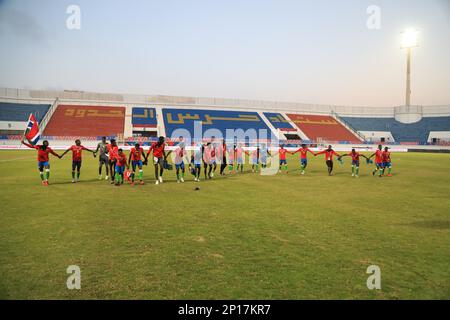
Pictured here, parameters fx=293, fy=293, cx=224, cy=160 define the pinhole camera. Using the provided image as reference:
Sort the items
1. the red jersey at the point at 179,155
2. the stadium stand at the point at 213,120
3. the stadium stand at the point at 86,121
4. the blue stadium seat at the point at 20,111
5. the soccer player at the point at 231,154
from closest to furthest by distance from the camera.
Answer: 1. the red jersey at the point at 179,155
2. the soccer player at the point at 231,154
3. the stadium stand at the point at 86,121
4. the blue stadium seat at the point at 20,111
5. the stadium stand at the point at 213,120

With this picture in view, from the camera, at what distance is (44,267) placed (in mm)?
5273

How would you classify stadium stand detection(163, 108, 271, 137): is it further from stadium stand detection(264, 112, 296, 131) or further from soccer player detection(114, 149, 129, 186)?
soccer player detection(114, 149, 129, 186)

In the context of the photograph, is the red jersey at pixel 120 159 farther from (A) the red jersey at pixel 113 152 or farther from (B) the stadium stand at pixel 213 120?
(B) the stadium stand at pixel 213 120

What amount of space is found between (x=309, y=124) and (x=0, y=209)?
7260 cm

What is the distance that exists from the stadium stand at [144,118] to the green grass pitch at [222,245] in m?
50.4

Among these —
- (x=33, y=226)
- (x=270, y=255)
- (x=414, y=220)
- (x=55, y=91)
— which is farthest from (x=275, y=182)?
(x=55, y=91)

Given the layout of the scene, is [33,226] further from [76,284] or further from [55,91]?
[55,91]

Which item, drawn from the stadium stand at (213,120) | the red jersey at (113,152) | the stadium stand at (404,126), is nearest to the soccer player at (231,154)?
the red jersey at (113,152)

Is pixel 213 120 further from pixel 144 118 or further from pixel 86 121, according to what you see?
pixel 86 121

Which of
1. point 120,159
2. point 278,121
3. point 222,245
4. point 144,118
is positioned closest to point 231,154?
point 120,159

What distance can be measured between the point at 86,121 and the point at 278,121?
44371 millimetres

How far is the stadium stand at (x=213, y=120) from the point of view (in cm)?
6329

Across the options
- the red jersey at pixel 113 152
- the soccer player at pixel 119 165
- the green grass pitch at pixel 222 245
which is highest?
the red jersey at pixel 113 152

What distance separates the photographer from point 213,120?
68938 millimetres
